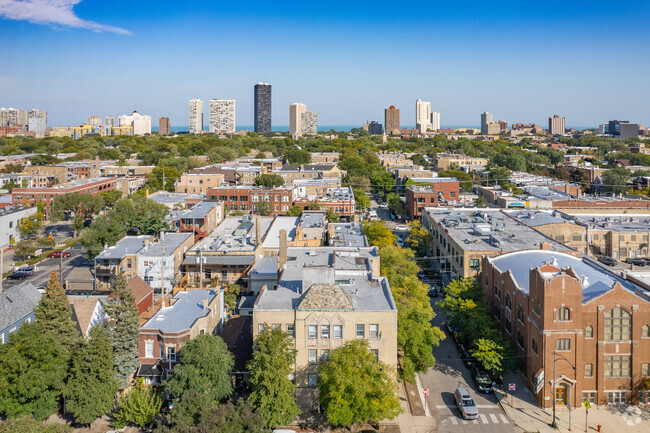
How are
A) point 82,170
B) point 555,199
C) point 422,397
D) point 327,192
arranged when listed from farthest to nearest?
1. point 82,170
2. point 327,192
3. point 555,199
4. point 422,397

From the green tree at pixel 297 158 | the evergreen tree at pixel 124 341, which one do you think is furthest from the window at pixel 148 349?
the green tree at pixel 297 158

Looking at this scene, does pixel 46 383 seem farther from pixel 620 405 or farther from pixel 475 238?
pixel 475 238

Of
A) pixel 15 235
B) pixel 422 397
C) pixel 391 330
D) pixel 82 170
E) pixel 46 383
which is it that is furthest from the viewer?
pixel 82 170

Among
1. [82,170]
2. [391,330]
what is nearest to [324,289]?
[391,330]

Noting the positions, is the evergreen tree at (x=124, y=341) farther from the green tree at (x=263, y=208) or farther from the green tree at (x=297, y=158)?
the green tree at (x=297, y=158)

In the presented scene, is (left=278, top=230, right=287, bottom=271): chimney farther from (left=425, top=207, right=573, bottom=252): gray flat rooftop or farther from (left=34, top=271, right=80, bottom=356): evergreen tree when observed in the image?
(left=425, top=207, right=573, bottom=252): gray flat rooftop

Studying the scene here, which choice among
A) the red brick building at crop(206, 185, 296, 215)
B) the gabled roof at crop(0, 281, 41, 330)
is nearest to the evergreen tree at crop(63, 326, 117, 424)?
the gabled roof at crop(0, 281, 41, 330)

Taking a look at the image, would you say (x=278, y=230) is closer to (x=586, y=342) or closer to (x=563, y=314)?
(x=563, y=314)
